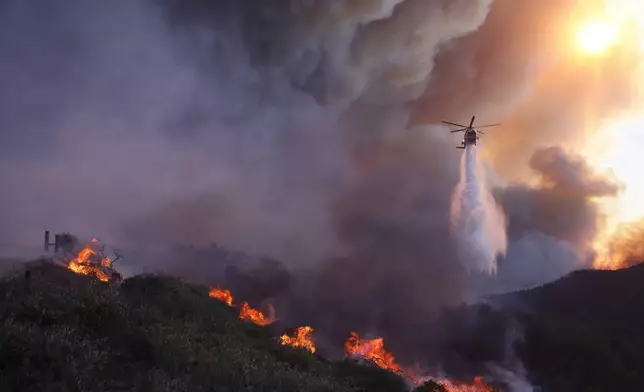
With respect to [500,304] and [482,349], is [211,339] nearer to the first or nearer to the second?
[482,349]

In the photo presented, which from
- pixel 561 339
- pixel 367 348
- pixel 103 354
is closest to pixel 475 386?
pixel 367 348

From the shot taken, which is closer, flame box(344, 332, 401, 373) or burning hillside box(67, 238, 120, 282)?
burning hillside box(67, 238, 120, 282)

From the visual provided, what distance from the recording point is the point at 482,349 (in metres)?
134

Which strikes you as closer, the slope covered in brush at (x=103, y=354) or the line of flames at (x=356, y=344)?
the slope covered in brush at (x=103, y=354)

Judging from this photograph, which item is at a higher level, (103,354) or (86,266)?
(86,266)

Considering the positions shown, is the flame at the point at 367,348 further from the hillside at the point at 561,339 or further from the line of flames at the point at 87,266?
the line of flames at the point at 87,266

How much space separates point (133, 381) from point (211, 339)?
13193 millimetres

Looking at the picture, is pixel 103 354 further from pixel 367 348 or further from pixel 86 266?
pixel 367 348

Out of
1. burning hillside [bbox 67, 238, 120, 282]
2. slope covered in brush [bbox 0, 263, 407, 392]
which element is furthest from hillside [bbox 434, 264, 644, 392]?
slope covered in brush [bbox 0, 263, 407, 392]

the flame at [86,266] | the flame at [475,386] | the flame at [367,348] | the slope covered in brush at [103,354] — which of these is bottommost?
the flame at [475,386]

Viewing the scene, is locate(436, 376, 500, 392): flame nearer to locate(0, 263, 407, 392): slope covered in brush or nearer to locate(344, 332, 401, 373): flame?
locate(344, 332, 401, 373): flame

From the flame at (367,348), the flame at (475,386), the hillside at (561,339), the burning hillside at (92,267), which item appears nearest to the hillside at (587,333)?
the hillside at (561,339)

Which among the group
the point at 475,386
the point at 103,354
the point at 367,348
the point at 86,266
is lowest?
the point at 475,386

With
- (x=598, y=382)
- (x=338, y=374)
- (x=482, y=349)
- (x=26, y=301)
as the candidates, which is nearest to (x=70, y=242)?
(x=338, y=374)
